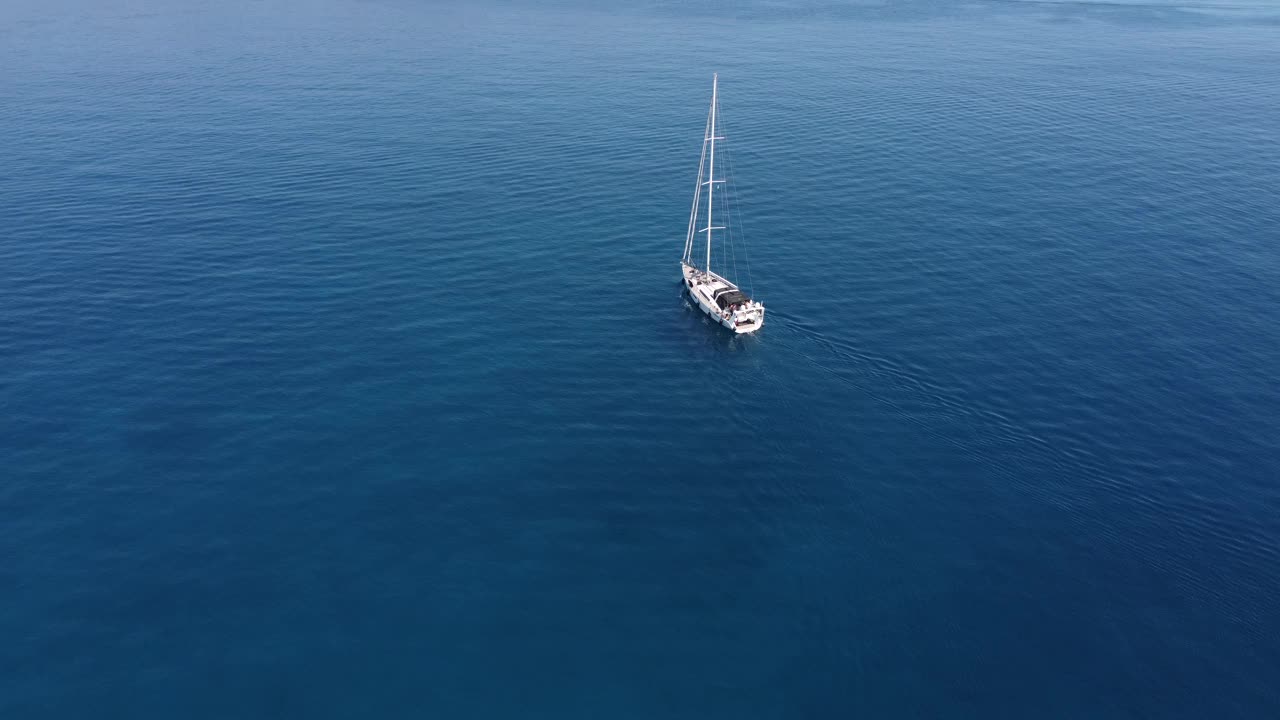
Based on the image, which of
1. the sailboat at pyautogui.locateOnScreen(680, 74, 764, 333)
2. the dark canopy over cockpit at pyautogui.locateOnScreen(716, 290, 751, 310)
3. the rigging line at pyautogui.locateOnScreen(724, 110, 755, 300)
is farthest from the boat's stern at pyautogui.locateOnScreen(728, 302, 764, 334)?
the rigging line at pyautogui.locateOnScreen(724, 110, 755, 300)

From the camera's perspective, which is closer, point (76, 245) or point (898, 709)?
point (898, 709)

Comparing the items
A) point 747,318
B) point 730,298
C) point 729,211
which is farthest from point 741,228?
point 747,318

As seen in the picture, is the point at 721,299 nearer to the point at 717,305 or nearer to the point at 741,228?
the point at 717,305

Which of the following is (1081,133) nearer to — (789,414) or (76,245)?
(789,414)

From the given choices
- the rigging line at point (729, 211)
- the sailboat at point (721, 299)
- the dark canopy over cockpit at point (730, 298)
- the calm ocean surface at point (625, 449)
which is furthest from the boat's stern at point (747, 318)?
the rigging line at point (729, 211)

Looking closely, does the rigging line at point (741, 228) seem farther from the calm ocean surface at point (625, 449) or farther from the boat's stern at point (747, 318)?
the boat's stern at point (747, 318)

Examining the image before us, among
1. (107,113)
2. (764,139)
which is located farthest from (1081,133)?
(107,113)
